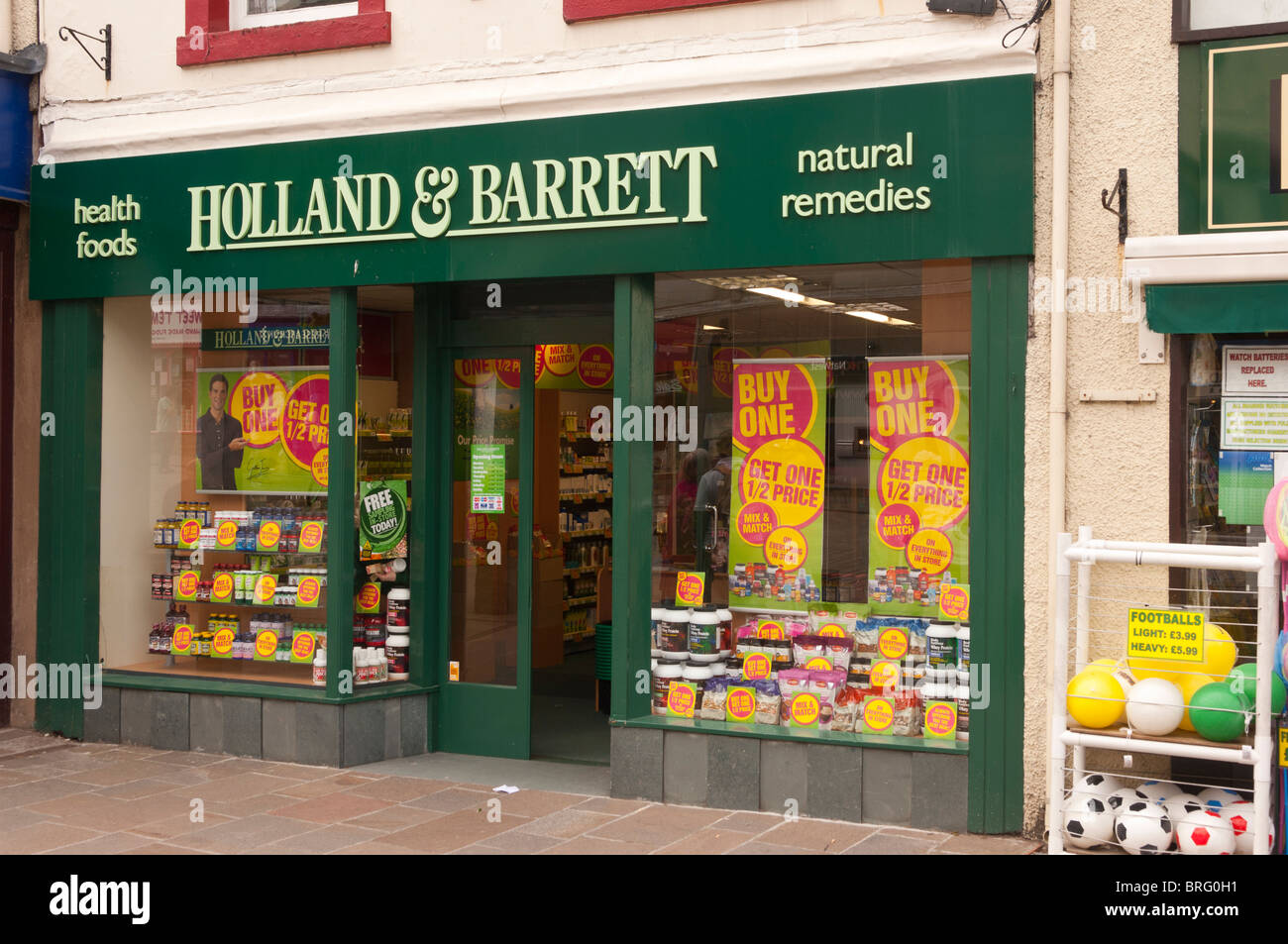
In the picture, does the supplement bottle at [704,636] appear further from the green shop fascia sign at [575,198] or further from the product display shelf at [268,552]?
the product display shelf at [268,552]

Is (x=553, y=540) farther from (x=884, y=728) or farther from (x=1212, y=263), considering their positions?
(x=1212, y=263)

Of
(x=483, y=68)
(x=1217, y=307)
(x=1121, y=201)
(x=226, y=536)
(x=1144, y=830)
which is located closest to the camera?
(x=1144, y=830)

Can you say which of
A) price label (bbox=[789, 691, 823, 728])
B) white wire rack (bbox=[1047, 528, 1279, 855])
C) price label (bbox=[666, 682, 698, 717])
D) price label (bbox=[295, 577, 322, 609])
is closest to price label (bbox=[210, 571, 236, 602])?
price label (bbox=[295, 577, 322, 609])

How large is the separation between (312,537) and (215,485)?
956mm

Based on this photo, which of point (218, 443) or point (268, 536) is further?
point (218, 443)

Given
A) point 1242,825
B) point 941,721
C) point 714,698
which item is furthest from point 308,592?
point 1242,825

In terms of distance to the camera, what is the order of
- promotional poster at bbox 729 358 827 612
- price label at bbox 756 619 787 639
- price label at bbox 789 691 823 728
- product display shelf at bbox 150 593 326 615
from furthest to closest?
product display shelf at bbox 150 593 326 615 < price label at bbox 756 619 787 639 < promotional poster at bbox 729 358 827 612 < price label at bbox 789 691 823 728

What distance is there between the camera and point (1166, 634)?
5.73 metres

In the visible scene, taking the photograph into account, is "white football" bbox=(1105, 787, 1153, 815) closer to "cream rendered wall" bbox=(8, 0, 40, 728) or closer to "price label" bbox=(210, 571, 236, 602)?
"price label" bbox=(210, 571, 236, 602)

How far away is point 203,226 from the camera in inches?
340

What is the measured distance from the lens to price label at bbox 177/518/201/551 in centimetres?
923

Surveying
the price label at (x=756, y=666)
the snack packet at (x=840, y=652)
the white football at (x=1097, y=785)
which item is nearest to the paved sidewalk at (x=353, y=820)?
the white football at (x=1097, y=785)

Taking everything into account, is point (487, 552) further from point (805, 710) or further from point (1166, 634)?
point (1166, 634)

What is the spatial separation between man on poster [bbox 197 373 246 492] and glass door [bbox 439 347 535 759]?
5.16ft
